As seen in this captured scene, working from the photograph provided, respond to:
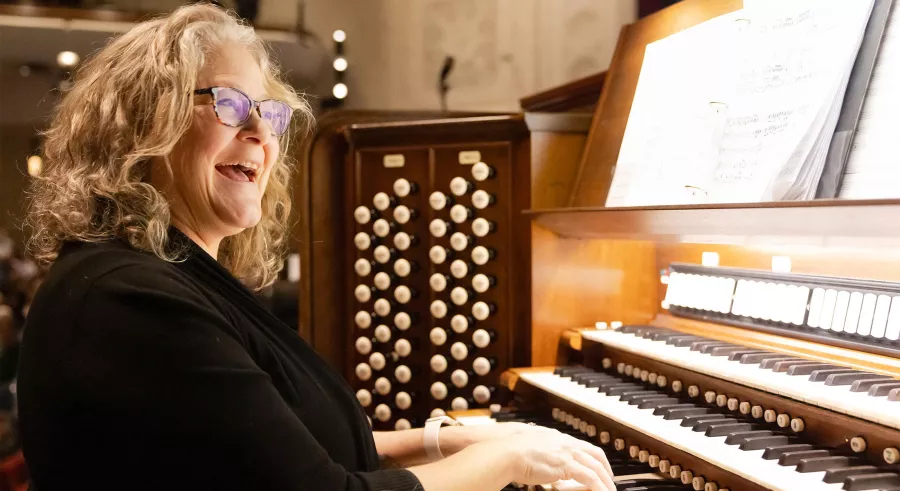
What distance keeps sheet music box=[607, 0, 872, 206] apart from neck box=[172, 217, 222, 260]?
1116 millimetres

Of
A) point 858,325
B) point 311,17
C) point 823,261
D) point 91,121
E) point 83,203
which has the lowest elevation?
point 858,325

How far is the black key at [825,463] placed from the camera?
1.42 metres

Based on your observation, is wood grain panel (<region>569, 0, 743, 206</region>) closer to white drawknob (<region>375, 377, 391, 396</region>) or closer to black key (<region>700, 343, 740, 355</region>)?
black key (<region>700, 343, 740, 355</region>)

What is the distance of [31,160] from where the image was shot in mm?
3609

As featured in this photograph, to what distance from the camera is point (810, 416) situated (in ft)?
5.22

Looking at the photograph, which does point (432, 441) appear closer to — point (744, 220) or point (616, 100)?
point (744, 220)

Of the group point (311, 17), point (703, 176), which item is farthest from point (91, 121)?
point (311, 17)

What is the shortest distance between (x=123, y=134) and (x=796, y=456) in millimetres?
1312

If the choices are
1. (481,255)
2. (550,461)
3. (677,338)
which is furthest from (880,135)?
(481,255)

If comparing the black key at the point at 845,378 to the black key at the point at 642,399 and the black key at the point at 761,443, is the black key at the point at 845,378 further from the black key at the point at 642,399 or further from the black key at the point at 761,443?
the black key at the point at 642,399

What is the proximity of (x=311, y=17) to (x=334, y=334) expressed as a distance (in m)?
1.48

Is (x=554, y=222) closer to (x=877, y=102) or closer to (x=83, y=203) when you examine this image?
(x=877, y=102)

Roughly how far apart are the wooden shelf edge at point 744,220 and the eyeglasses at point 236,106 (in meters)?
0.89

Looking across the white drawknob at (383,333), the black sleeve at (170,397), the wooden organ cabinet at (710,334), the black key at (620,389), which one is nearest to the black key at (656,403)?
the wooden organ cabinet at (710,334)
